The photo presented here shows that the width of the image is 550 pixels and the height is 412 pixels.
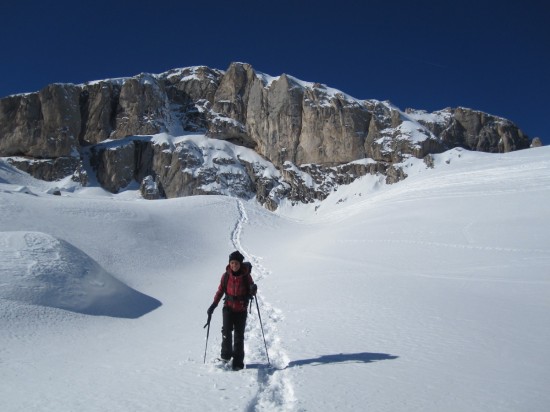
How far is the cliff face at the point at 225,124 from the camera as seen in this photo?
123 metres

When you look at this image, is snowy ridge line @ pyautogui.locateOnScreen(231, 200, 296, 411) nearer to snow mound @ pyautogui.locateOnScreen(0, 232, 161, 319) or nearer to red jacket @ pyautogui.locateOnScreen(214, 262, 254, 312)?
red jacket @ pyautogui.locateOnScreen(214, 262, 254, 312)

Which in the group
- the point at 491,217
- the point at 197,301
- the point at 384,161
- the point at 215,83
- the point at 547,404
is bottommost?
the point at 197,301

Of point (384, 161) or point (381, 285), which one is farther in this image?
point (384, 161)

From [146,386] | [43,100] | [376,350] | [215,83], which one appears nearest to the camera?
[146,386]

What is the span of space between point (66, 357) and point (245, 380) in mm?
3620

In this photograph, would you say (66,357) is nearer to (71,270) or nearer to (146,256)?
(71,270)

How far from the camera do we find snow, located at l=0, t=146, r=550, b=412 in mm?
5254

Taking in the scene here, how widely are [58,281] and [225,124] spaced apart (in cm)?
14261

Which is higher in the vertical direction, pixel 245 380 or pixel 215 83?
pixel 215 83

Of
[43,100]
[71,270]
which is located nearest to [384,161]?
[43,100]

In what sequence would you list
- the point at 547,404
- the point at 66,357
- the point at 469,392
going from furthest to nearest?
the point at 66,357 → the point at 469,392 → the point at 547,404

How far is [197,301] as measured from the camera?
45.4 ft

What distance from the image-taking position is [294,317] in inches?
382

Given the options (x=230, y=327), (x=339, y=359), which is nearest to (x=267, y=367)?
(x=230, y=327)
